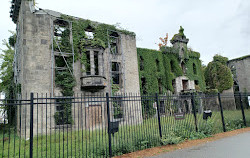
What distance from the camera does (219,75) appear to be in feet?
96.5

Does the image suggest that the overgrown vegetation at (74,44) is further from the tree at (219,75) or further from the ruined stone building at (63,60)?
the tree at (219,75)

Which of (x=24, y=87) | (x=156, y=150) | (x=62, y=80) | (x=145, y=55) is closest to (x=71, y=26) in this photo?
(x=62, y=80)

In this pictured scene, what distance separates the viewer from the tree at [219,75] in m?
28.5

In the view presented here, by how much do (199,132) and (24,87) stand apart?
12.7 meters

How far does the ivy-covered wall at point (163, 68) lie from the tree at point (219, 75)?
241 cm

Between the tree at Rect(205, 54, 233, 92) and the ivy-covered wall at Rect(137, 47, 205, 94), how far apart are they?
2406mm

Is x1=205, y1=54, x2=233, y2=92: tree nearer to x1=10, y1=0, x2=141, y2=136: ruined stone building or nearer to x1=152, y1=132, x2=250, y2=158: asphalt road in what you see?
x1=10, y1=0, x2=141, y2=136: ruined stone building

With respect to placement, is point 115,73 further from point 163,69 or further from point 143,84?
point 163,69

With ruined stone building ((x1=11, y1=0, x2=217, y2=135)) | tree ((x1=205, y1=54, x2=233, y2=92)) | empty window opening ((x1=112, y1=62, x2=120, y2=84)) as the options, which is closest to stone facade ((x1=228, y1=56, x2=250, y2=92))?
tree ((x1=205, y1=54, x2=233, y2=92))

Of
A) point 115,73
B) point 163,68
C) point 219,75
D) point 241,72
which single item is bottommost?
point 115,73

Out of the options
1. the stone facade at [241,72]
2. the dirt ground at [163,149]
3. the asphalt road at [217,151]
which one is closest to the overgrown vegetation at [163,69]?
the stone facade at [241,72]

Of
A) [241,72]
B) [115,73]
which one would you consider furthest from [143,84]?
[241,72]

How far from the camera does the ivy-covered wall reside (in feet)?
75.0

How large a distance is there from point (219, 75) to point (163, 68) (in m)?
11.7
